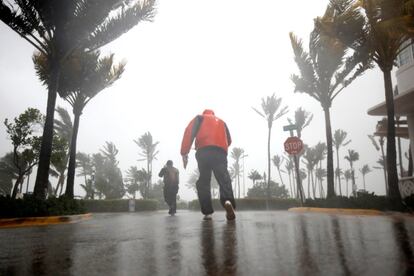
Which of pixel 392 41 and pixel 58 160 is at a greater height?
pixel 392 41

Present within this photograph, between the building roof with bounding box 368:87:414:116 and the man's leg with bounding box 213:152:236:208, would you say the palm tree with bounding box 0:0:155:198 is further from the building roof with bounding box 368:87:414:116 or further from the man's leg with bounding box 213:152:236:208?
the building roof with bounding box 368:87:414:116

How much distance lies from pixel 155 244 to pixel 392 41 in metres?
11.0

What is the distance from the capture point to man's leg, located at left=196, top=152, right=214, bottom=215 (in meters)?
5.02

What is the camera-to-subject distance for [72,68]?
13.8 metres

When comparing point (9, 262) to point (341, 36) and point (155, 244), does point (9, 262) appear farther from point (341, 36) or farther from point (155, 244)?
point (341, 36)

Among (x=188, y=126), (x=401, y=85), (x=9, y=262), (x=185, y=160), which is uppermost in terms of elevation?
(x=401, y=85)

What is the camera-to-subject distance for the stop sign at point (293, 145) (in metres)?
10.2

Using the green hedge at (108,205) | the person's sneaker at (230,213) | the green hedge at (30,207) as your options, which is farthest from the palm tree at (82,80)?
the person's sneaker at (230,213)

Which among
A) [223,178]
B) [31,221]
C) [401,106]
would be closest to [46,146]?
[31,221]

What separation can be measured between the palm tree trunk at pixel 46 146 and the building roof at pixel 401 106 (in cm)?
1155

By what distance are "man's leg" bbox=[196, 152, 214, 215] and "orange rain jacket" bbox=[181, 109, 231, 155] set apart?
22 centimetres

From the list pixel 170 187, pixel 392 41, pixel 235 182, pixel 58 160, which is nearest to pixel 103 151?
pixel 58 160

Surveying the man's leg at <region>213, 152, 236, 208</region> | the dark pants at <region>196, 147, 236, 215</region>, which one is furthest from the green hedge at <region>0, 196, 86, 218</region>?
the man's leg at <region>213, 152, 236, 208</region>

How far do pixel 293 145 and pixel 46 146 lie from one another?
24.2 feet
